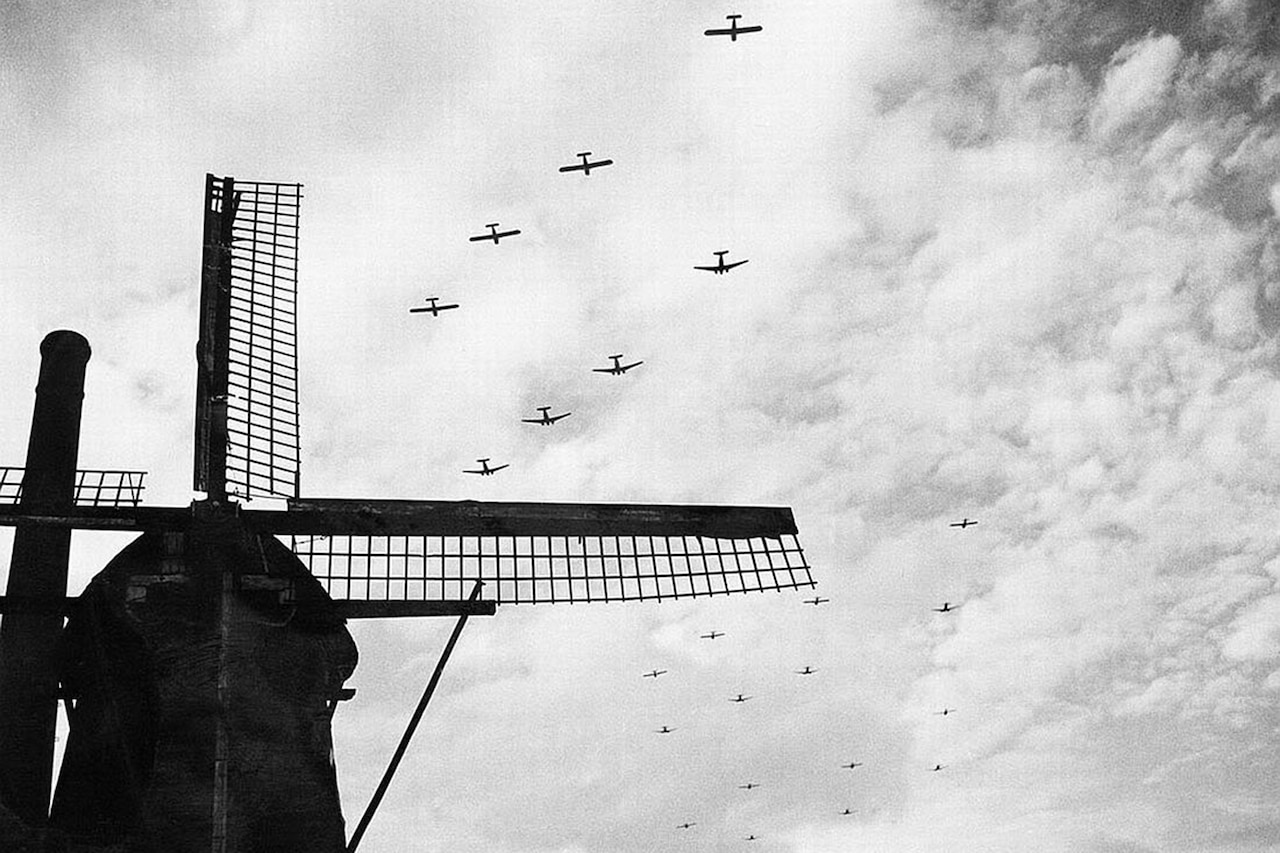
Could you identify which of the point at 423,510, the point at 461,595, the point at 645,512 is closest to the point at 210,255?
the point at 423,510

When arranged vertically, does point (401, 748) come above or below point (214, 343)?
below

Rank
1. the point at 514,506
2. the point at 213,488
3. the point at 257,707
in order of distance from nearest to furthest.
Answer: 1. the point at 257,707
2. the point at 213,488
3. the point at 514,506

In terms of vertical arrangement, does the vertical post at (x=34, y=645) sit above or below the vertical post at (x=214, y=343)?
below

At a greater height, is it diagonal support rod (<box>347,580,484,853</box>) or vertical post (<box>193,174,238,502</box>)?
vertical post (<box>193,174,238,502</box>)

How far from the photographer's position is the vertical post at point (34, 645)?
1752 cm

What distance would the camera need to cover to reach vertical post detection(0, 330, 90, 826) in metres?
17.5

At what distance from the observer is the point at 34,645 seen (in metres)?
17.8

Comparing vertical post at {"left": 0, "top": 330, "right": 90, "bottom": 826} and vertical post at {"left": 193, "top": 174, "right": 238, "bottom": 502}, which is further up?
vertical post at {"left": 193, "top": 174, "right": 238, "bottom": 502}

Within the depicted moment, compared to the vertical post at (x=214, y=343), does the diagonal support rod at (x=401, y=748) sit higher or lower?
lower

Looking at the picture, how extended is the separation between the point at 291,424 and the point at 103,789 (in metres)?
6.41

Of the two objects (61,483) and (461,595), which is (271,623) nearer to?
(461,595)

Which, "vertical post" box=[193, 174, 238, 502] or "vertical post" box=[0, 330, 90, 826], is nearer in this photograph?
"vertical post" box=[0, 330, 90, 826]

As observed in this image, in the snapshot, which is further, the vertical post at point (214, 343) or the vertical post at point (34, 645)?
the vertical post at point (214, 343)

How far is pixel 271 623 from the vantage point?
17.5m
